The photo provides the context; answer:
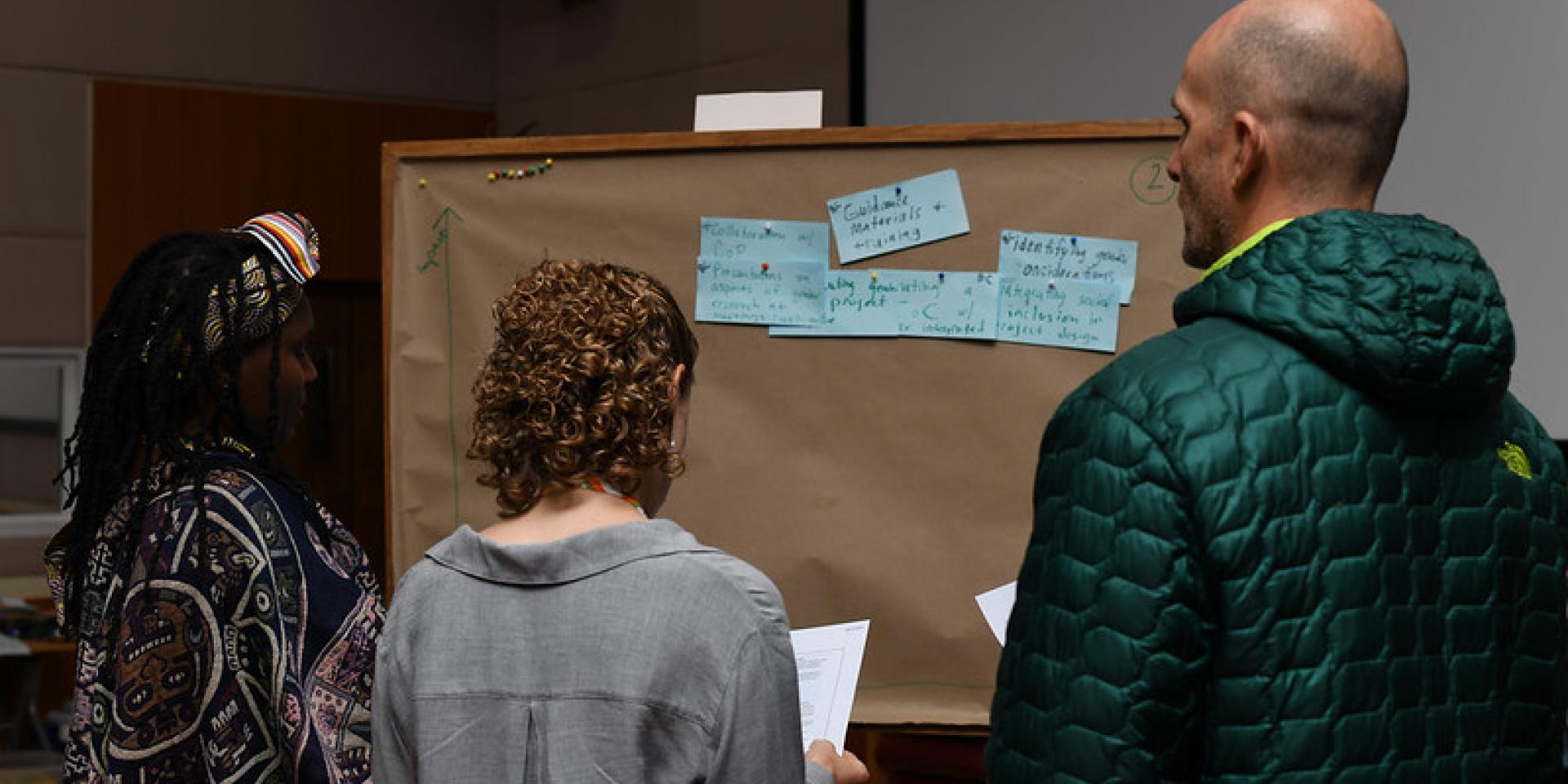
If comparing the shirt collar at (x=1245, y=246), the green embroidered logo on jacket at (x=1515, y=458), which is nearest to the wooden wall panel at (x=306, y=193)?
the shirt collar at (x=1245, y=246)

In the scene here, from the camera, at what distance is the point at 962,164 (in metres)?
2.21

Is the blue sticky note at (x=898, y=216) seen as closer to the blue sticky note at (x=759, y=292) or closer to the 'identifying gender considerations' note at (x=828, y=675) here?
the blue sticky note at (x=759, y=292)

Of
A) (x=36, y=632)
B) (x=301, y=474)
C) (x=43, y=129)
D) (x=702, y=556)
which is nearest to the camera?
(x=702, y=556)

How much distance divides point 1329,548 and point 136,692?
108 centimetres

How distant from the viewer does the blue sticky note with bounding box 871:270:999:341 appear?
221 centimetres

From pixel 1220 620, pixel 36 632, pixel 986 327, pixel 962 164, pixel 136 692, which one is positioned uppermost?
pixel 962 164

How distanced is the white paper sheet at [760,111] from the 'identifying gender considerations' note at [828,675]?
2.46 feet

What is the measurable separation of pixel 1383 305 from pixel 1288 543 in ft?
0.51

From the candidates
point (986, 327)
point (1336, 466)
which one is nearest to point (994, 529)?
point (986, 327)

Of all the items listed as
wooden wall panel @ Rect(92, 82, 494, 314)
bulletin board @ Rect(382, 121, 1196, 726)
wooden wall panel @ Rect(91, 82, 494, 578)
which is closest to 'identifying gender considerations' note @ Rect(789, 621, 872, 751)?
bulletin board @ Rect(382, 121, 1196, 726)

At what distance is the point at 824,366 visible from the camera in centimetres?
226

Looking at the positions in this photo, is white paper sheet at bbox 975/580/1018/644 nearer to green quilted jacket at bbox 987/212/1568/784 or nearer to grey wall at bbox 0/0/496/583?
green quilted jacket at bbox 987/212/1568/784

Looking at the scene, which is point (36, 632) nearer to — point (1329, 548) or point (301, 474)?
point (301, 474)

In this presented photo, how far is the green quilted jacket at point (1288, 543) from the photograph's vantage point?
96cm
